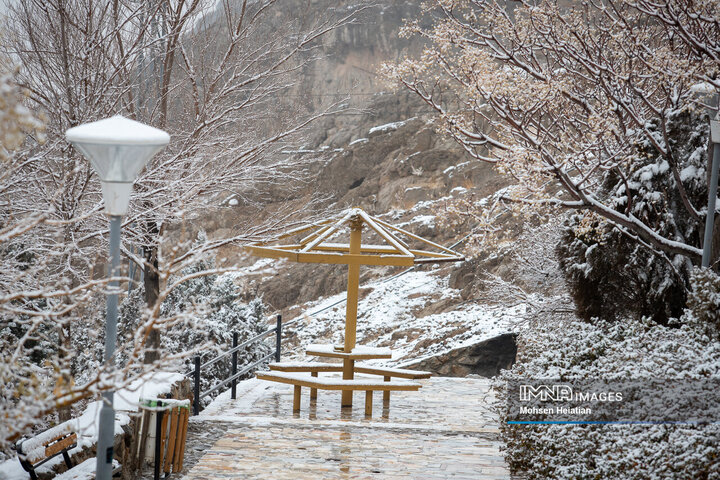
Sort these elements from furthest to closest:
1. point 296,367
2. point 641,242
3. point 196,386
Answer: point 296,367
point 641,242
point 196,386

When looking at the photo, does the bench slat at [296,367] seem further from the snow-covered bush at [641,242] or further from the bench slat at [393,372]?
the snow-covered bush at [641,242]

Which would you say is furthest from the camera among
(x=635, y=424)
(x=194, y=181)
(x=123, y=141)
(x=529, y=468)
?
(x=194, y=181)

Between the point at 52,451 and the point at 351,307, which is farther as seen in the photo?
the point at 351,307

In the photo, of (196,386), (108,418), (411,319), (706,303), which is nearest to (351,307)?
(196,386)

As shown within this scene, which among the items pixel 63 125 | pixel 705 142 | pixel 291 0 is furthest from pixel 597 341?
pixel 291 0

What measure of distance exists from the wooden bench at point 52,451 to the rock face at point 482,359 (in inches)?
503

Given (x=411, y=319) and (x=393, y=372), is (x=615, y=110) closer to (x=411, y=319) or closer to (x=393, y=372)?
(x=393, y=372)

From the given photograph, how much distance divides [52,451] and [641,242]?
22.4 ft

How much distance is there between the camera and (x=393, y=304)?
2369 centimetres

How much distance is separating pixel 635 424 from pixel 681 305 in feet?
15.4

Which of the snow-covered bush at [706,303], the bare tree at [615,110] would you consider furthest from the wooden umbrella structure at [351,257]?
the snow-covered bush at [706,303]

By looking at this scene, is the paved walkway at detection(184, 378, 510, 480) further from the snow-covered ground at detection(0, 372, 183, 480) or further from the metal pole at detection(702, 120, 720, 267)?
the metal pole at detection(702, 120, 720, 267)

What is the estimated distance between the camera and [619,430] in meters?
5.03

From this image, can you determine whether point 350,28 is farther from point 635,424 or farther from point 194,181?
point 635,424
